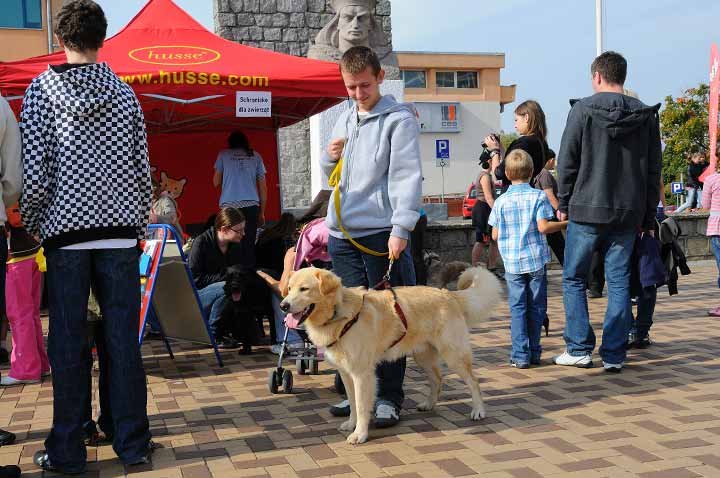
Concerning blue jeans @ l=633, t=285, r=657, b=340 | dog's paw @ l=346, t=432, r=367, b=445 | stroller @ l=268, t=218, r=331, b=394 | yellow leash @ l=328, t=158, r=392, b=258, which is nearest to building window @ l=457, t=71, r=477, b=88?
blue jeans @ l=633, t=285, r=657, b=340

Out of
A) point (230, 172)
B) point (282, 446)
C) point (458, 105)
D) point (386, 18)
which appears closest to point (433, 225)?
point (230, 172)

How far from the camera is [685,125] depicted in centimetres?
3156

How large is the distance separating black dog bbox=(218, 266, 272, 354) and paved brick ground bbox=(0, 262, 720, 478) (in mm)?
348

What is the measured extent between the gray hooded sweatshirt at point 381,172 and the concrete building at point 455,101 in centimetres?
5608

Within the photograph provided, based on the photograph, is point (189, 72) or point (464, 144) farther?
point (464, 144)

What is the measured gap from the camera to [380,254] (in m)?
4.57

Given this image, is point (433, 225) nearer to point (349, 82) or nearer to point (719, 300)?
point (719, 300)

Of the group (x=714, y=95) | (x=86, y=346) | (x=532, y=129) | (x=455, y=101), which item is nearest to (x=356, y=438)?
(x=86, y=346)

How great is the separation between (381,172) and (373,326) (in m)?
0.88

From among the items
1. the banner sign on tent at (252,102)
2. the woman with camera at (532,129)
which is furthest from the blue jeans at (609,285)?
the banner sign on tent at (252,102)

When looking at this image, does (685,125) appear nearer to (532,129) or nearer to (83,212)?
(532,129)

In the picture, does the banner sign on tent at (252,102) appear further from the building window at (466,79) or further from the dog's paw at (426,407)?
the building window at (466,79)

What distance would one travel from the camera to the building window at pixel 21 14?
34375 millimetres

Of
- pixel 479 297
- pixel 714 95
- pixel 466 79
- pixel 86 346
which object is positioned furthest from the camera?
pixel 466 79
